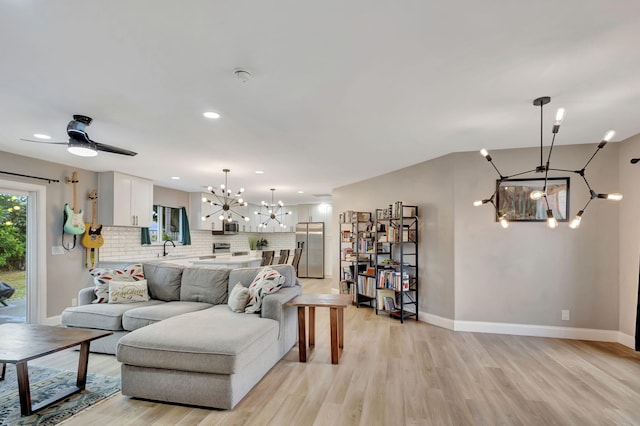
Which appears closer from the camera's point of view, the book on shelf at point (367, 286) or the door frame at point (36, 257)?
the door frame at point (36, 257)

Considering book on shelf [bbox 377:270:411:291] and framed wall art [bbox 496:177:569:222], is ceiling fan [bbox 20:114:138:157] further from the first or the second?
framed wall art [bbox 496:177:569:222]

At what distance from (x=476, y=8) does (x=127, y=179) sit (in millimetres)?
5872

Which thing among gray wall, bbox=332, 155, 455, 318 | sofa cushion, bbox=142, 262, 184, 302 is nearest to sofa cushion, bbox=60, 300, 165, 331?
sofa cushion, bbox=142, 262, 184, 302

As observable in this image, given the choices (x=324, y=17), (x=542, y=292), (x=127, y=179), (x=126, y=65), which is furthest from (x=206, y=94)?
(x=542, y=292)

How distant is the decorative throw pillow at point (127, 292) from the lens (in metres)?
3.96

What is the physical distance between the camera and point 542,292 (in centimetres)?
427

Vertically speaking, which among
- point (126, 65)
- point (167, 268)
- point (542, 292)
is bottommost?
point (542, 292)

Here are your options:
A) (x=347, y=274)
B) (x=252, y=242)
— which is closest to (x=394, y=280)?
(x=347, y=274)

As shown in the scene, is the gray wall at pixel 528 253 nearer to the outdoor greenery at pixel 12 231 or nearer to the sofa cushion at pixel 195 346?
the sofa cushion at pixel 195 346

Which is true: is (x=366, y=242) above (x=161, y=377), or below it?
above

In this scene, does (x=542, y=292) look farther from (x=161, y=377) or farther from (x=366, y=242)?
(x=161, y=377)

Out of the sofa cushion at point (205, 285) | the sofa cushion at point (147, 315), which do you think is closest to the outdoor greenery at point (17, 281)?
the sofa cushion at point (147, 315)

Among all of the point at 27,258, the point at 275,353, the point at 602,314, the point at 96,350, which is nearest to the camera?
the point at 275,353

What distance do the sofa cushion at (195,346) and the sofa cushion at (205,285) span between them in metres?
1.06
